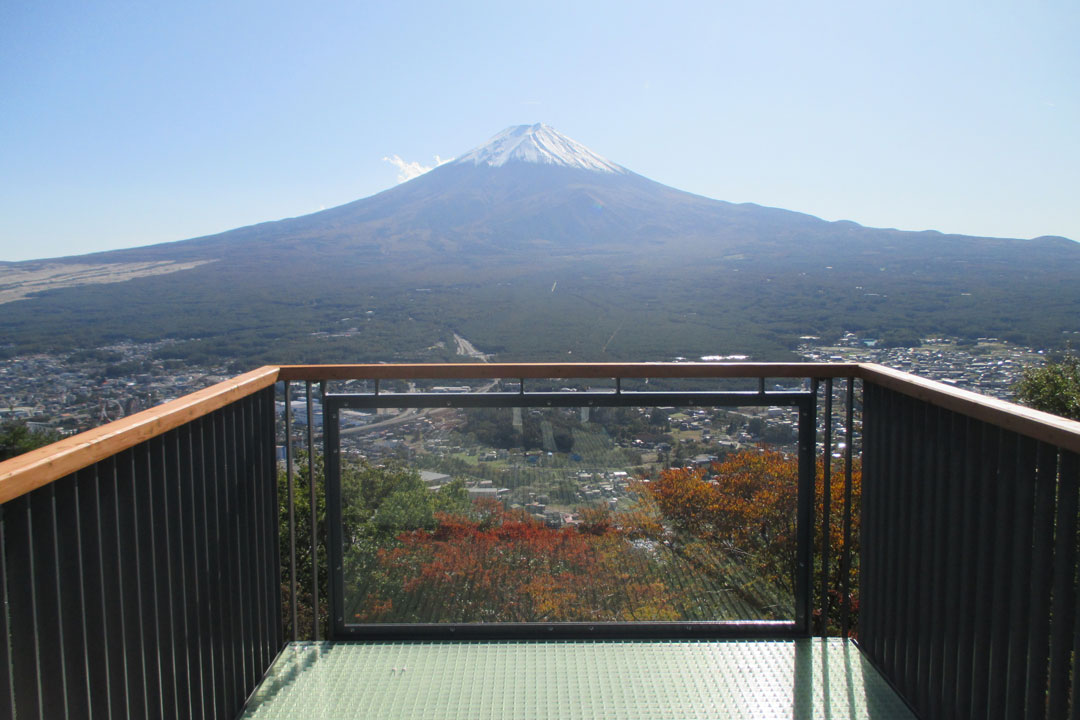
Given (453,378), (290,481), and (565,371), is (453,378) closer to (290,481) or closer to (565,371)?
(565,371)

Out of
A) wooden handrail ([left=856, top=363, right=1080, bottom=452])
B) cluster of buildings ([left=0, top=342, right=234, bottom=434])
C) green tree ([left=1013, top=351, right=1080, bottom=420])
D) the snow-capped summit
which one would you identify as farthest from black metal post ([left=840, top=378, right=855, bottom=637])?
the snow-capped summit

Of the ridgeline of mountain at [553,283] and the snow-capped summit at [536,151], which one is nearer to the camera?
the ridgeline of mountain at [553,283]

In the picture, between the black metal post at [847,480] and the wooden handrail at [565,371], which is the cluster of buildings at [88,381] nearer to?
the wooden handrail at [565,371]

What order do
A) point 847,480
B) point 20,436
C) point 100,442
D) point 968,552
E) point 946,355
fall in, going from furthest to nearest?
point 946,355 < point 20,436 < point 847,480 < point 968,552 < point 100,442

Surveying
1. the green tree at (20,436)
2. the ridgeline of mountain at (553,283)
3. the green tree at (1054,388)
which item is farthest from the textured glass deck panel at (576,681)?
the ridgeline of mountain at (553,283)

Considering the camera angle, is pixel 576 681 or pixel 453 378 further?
pixel 453 378

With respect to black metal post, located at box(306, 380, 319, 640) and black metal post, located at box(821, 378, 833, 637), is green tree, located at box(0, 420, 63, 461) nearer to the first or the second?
black metal post, located at box(306, 380, 319, 640)

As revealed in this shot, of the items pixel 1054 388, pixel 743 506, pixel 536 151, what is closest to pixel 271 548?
pixel 743 506

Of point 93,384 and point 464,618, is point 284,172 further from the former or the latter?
point 464,618
